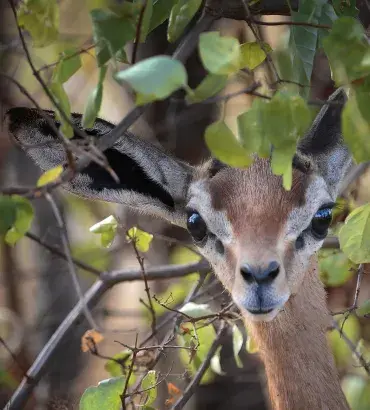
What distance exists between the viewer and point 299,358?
4.28 m

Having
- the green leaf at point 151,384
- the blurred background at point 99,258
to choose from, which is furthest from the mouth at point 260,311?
the blurred background at point 99,258

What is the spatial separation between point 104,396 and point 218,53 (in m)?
1.59

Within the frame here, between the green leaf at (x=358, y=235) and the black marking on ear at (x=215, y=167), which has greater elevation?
the green leaf at (x=358, y=235)

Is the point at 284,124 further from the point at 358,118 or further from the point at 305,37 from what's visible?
the point at 305,37

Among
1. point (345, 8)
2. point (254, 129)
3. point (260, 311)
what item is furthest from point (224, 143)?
point (345, 8)

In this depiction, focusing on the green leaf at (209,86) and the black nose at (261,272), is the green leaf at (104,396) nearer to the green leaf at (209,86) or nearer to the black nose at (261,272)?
the black nose at (261,272)

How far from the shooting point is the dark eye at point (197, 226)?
4.09 meters

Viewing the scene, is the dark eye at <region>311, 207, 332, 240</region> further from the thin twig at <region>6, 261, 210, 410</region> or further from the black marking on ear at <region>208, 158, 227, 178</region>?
the thin twig at <region>6, 261, 210, 410</region>

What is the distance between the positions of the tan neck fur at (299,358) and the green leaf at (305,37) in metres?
1.45

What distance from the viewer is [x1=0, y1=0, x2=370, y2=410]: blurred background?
6.34 m

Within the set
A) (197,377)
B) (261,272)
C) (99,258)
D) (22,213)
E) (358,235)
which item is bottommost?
(99,258)

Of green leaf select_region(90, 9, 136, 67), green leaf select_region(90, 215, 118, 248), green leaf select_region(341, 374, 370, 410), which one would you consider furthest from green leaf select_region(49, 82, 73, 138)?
green leaf select_region(341, 374, 370, 410)

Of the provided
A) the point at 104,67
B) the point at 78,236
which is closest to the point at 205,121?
the point at 78,236

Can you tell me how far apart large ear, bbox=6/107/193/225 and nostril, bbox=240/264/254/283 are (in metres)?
0.90
